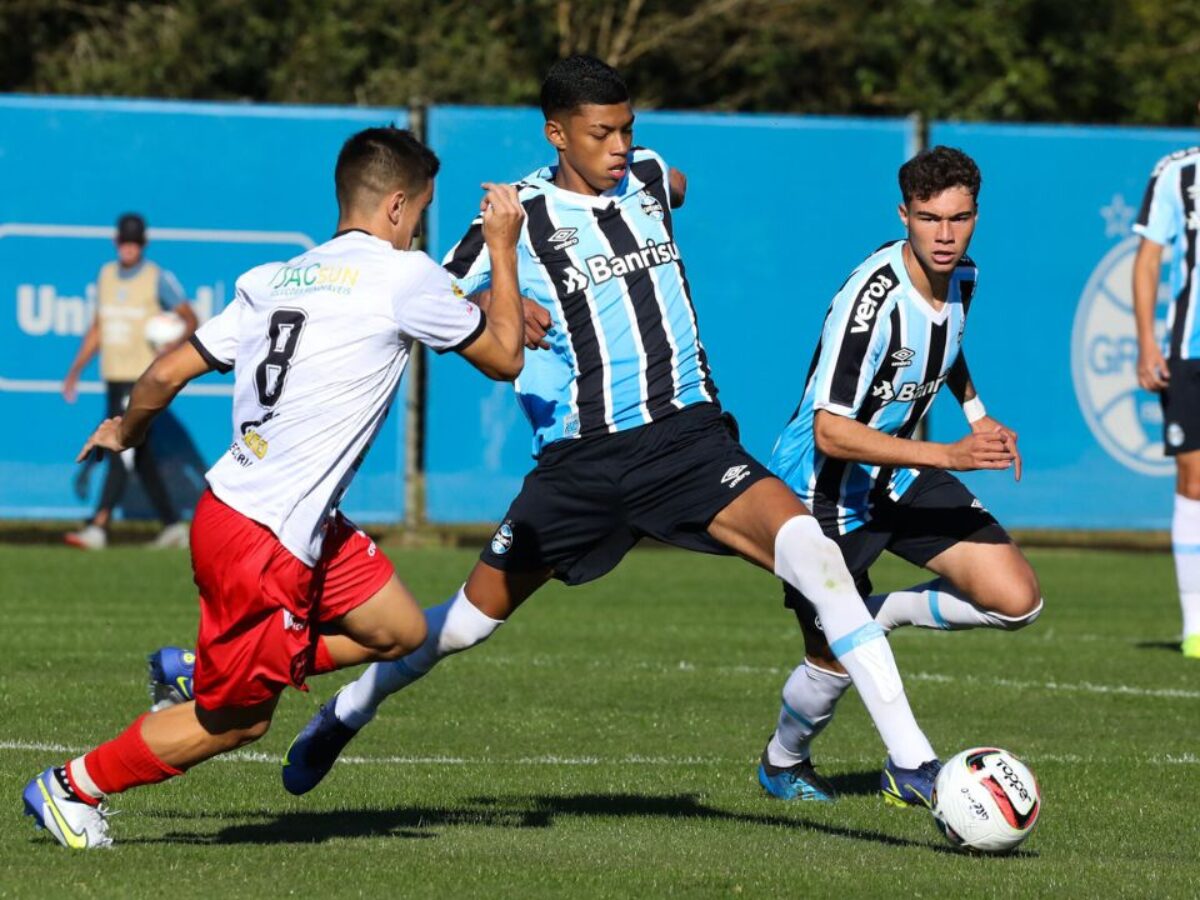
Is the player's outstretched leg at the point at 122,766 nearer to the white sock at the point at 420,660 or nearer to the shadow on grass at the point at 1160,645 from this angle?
the white sock at the point at 420,660

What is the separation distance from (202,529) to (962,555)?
2.61m

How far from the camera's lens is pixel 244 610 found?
5.81 metres

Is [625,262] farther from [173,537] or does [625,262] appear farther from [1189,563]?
[173,537]

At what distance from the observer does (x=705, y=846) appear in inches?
246

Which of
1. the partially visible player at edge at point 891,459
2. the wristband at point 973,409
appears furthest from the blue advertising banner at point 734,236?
the partially visible player at edge at point 891,459

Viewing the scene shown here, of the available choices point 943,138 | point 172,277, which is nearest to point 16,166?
point 172,277

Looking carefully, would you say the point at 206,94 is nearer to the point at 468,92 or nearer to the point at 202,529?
the point at 468,92

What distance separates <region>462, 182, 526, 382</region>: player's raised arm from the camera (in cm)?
592

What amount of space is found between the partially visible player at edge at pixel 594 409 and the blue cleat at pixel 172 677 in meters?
0.45

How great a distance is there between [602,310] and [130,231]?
9444 millimetres

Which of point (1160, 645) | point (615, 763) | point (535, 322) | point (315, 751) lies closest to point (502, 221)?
point (535, 322)

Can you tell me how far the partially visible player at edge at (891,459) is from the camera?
7102 millimetres

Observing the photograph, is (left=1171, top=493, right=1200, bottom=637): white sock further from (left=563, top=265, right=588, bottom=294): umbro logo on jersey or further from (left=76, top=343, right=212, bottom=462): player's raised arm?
(left=76, top=343, right=212, bottom=462): player's raised arm

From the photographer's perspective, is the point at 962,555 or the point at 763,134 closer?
the point at 962,555
